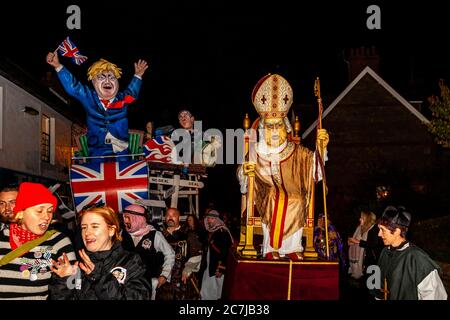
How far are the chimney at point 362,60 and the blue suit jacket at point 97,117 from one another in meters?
15.5

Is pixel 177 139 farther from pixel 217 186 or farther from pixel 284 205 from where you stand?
pixel 217 186

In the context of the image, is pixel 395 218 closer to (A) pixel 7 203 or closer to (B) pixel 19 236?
(B) pixel 19 236

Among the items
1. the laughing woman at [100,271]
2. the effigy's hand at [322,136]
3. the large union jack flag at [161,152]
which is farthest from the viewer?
the large union jack flag at [161,152]

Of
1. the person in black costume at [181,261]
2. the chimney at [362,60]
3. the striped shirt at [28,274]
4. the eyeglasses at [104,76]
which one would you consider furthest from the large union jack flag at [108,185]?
the chimney at [362,60]

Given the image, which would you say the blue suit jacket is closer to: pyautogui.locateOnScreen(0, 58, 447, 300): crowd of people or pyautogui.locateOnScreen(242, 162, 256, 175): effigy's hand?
pyautogui.locateOnScreen(0, 58, 447, 300): crowd of people

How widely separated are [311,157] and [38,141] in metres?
10.8

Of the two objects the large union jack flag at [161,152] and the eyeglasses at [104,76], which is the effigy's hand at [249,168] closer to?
the eyeglasses at [104,76]

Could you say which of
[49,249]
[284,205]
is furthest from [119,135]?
A: [49,249]

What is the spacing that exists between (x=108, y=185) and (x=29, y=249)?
341 centimetres

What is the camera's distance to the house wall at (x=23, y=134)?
12.8m

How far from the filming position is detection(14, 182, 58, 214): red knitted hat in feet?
14.0

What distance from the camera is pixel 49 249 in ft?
13.6

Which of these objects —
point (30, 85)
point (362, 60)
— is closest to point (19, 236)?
point (30, 85)

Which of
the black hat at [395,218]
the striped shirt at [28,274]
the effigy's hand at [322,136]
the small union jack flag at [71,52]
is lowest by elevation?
the striped shirt at [28,274]
